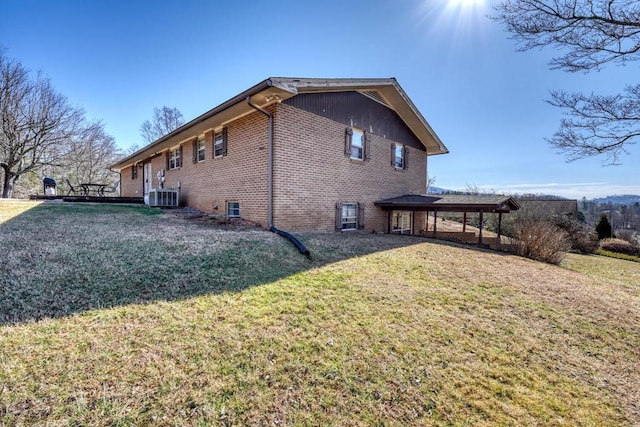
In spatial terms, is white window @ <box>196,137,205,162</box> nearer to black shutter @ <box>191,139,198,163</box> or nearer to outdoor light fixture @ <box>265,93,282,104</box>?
black shutter @ <box>191,139,198,163</box>

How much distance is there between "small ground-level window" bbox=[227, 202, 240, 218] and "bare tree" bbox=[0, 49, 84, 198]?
2027cm

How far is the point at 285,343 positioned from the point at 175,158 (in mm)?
13719

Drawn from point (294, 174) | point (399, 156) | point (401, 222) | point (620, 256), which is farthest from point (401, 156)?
point (620, 256)

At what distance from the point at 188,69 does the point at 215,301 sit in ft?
38.8

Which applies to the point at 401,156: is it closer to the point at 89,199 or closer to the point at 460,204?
the point at 460,204

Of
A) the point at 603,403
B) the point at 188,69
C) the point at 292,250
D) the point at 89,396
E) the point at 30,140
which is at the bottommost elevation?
the point at 603,403

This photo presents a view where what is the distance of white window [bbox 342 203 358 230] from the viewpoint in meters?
10.2

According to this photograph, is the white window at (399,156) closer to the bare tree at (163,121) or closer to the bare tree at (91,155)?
the bare tree at (91,155)

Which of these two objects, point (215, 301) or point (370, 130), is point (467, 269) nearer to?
point (215, 301)

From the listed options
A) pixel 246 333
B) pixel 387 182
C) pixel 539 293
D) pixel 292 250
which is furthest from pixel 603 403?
pixel 387 182

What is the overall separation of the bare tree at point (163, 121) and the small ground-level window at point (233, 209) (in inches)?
1054

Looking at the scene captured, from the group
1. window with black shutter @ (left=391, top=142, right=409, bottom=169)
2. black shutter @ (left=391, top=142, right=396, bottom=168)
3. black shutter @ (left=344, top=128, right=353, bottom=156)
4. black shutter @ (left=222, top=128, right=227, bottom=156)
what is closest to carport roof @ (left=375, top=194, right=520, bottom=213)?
black shutter @ (left=391, top=142, right=396, bottom=168)

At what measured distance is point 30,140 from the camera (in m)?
20.3

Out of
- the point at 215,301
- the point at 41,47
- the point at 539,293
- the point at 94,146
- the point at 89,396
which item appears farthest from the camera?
the point at 94,146
